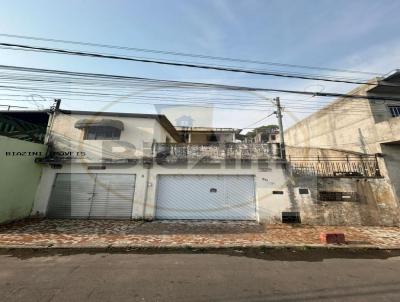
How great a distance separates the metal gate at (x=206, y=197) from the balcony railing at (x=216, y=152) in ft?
3.24

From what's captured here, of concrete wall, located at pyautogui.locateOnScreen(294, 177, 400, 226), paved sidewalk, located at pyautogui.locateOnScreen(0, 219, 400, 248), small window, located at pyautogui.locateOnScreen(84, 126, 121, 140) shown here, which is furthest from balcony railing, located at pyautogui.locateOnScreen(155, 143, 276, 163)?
paved sidewalk, located at pyautogui.locateOnScreen(0, 219, 400, 248)

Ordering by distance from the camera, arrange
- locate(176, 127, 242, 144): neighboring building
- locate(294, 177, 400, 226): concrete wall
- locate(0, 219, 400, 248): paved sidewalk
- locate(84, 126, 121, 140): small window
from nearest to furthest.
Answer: locate(0, 219, 400, 248): paved sidewalk
locate(294, 177, 400, 226): concrete wall
locate(84, 126, 121, 140): small window
locate(176, 127, 242, 144): neighboring building

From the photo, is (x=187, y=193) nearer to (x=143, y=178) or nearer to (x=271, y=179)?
(x=143, y=178)

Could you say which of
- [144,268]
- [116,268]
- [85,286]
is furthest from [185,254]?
[85,286]

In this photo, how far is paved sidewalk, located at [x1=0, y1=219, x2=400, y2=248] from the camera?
6.60 meters

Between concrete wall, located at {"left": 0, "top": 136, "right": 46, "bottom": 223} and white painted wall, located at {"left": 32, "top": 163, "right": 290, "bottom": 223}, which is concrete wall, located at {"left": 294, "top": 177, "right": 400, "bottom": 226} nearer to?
white painted wall, located at {"left": 32, "top": 163, "right": 290, "bottom": 223}

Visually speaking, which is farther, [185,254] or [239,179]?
[239,179]

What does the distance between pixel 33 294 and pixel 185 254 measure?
349 cm

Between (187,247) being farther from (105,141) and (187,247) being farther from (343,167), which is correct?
(343,167)

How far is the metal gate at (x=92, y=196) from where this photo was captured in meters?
10.4

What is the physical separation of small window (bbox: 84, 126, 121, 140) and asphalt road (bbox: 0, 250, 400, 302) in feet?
22.5

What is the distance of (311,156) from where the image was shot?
14180 mm

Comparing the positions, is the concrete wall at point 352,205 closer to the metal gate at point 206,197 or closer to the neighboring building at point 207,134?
the metal gate at point 206,197

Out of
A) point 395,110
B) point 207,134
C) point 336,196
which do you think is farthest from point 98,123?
point 395,110
